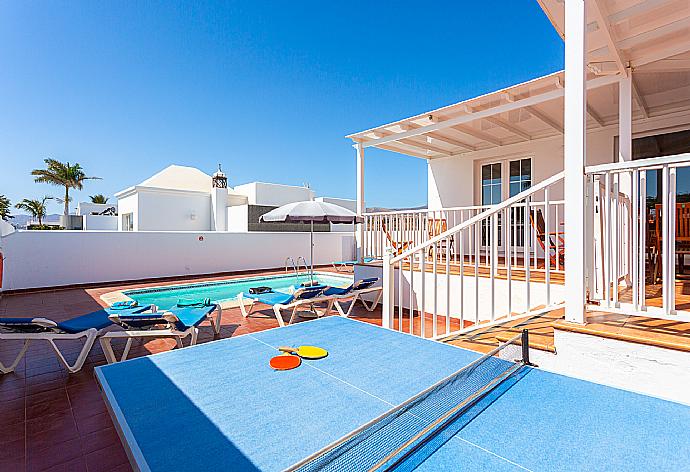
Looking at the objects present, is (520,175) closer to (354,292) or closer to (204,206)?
(354,292)

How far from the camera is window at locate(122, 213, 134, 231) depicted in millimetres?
20750

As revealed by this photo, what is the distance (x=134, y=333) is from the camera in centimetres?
434

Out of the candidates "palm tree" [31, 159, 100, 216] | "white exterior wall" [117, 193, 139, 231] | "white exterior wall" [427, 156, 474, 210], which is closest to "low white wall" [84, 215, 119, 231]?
"white exterior wall" [117, 193, 139, 231]

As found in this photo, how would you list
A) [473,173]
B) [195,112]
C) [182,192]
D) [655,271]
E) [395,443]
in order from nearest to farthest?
[395,443], [655,271], [473,173], [182,192], [195,112]

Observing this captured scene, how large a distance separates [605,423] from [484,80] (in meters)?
15.1

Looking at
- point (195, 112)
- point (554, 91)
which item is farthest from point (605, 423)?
point (195, 112)

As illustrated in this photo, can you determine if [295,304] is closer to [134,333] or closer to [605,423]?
[134,333]

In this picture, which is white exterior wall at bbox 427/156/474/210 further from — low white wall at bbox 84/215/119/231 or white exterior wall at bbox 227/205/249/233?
low white wall at bbox 84/215/119/231

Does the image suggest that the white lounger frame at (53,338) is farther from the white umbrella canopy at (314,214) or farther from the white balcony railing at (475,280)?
the white umbrella canopy at (314,214)

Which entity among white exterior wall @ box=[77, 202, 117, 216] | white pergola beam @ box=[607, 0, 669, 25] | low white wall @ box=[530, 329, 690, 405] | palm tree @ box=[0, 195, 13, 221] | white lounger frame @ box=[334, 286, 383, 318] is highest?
palm tree @ box=[0, 195, 13, 221]

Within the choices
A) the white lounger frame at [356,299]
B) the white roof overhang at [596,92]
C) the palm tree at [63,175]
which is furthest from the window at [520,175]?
the palm tree at [63,175]

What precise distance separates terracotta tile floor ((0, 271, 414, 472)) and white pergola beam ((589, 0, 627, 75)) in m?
6.32

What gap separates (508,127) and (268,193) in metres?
18.1

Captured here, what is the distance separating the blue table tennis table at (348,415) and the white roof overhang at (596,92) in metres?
4.39
